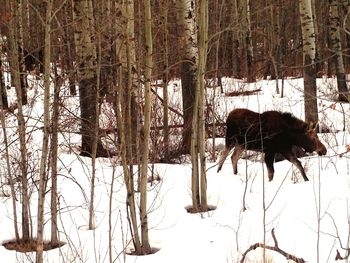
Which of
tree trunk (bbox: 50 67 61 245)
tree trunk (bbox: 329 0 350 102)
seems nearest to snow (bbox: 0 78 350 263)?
tree trunk (bbox: 50 67 61 245)

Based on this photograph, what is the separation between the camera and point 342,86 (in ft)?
42.6

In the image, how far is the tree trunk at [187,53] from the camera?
7.89 meters

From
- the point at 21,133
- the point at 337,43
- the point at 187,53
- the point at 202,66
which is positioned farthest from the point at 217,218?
the point at 337,43

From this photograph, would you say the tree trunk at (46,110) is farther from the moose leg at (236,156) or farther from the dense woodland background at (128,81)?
the moose leg at (236,156)

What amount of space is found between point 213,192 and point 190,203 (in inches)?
20.6

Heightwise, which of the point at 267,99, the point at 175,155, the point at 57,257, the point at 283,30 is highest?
the point at 283,30

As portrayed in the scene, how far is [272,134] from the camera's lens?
7.09 m

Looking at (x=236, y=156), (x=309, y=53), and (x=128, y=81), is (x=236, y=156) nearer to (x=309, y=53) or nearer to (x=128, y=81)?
(x=309, y=53)

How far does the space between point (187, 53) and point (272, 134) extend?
203 centimetres

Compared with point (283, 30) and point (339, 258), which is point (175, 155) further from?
point (283, 30)

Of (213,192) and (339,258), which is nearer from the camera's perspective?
(339,258)

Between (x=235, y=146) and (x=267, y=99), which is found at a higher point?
(x=267, y=99)

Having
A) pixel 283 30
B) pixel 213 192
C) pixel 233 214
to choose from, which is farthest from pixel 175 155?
pixel 283 30

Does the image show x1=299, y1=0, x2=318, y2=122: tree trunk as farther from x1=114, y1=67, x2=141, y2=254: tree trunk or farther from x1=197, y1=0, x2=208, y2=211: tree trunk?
x1=114, y1=67, x2=141, y2=254: tree trunk
